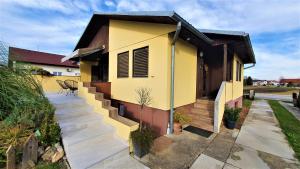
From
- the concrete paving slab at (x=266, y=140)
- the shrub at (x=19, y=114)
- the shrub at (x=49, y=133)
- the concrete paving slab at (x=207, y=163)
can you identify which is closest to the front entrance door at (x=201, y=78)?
the concrete paving slab at (x=266, y=140)

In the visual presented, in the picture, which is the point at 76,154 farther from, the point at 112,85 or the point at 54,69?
the point at 54,69

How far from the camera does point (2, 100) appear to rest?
337 cm

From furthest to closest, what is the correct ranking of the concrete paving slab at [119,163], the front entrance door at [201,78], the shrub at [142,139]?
the front entrance door at [201,78] → the shrub at [142,139] → the concrete paving slab at [119,163]

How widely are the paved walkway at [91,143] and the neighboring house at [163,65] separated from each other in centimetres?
68

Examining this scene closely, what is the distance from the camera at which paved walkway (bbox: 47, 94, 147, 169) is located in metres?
3.30

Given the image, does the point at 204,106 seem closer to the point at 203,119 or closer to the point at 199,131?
the point at 203,119

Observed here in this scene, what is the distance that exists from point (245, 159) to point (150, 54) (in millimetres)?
4177

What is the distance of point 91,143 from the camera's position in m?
3.89

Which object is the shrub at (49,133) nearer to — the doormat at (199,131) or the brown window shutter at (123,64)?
the brown window shutter at (123,64)

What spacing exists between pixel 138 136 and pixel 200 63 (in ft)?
17.6

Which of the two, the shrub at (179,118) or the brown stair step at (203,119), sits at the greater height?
the shrub at (179,118)

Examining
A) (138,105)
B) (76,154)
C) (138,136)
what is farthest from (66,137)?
(138,105)

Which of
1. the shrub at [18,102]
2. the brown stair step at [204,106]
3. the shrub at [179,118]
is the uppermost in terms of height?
the shrub at [18,102]

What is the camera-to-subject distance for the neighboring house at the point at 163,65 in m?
4.99
